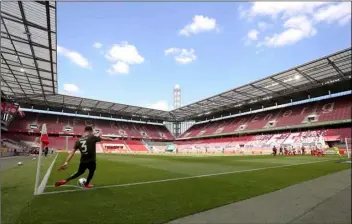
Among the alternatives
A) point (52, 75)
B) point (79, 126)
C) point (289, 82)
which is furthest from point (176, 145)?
point (52, 75)

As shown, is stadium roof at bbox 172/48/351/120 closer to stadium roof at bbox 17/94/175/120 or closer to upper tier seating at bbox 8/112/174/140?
stadium roof at bbox 17/94/175/120

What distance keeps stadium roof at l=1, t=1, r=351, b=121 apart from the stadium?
173mm

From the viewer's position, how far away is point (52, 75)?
34.4 meters

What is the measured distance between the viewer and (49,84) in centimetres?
3975

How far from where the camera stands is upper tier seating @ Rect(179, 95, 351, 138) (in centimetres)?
4700

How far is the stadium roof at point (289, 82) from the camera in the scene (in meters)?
37.6

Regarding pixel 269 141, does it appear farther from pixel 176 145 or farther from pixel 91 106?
pixel 91 106

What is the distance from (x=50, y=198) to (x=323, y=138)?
159 ft

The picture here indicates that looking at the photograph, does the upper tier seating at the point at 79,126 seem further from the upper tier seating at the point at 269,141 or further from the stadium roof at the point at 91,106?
the upper tier seating at the point at 269,141

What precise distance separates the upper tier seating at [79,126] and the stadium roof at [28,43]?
2495 cm

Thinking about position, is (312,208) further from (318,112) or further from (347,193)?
(318,112)

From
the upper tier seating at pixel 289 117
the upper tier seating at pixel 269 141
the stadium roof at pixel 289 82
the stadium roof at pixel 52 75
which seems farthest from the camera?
the upper tier seating at pixel 289 117

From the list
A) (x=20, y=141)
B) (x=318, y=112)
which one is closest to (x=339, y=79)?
(x=318, y=112)

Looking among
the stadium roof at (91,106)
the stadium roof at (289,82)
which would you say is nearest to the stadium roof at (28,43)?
the stadium roof at (91,106)
